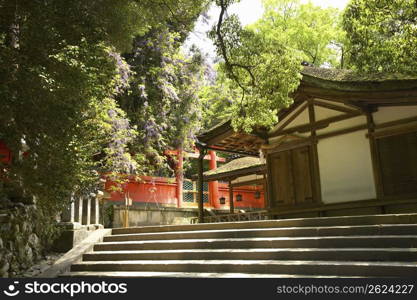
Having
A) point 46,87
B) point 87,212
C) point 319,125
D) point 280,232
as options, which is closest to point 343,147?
point 319,125

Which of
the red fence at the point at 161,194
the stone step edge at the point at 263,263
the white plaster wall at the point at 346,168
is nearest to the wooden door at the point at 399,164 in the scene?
the white plaster wall at the point at 346,168

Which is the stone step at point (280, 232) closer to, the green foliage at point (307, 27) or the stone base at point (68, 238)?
the stone base at point (68, 238)

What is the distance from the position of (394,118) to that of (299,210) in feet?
12.0

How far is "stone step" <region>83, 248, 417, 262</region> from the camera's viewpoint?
5.90 m

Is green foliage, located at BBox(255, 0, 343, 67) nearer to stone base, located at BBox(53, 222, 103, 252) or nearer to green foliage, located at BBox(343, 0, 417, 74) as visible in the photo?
green foliage, located at BBox(343, 0, 417, 74)

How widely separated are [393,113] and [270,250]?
5.48 meters

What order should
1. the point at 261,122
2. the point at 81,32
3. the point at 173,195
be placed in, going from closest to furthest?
the point at 81,32, the point at 261,122, the point at 173,195

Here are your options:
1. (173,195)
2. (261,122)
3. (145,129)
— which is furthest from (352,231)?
(173,195)

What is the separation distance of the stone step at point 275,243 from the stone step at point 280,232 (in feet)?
0.89

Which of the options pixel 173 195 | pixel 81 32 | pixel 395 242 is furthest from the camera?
pixel 173 195

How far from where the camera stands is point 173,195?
19.2m

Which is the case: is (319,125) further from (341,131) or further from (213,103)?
(213,103)

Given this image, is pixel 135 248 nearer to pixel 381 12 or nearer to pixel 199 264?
pixel 199 264

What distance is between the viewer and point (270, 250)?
22.7 feet
